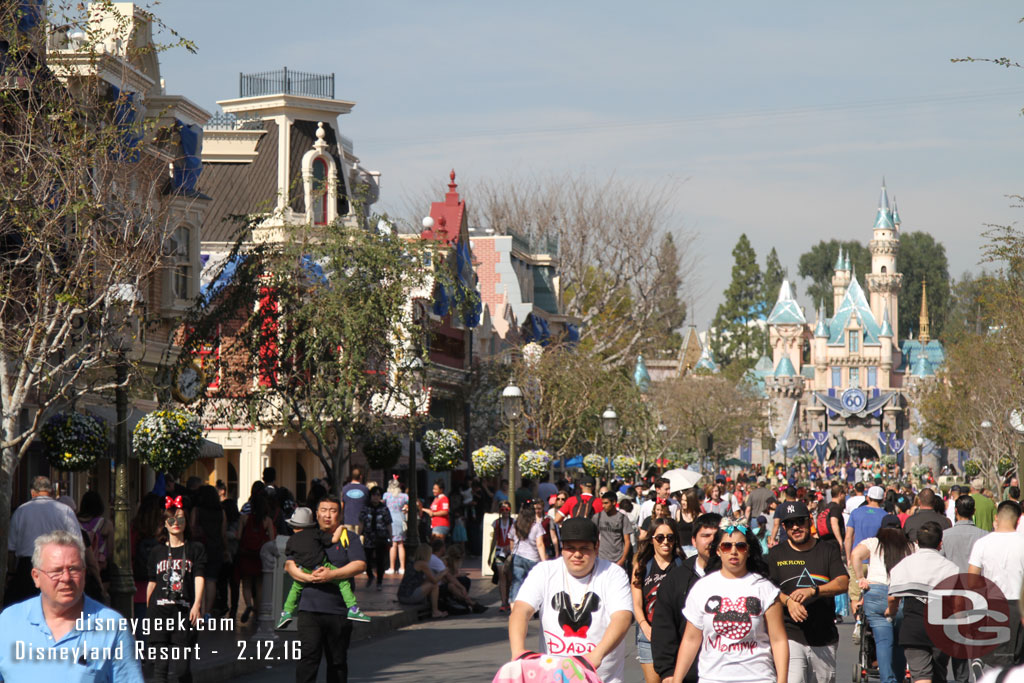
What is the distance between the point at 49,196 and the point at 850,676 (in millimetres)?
8886

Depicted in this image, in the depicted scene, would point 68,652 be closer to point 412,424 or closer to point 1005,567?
point 1005,567

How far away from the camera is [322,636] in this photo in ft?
33.5

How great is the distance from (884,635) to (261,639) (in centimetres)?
668

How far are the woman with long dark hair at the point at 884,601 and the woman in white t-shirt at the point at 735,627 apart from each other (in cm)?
406

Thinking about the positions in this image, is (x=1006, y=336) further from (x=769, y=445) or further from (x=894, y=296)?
(x=894, y=296)

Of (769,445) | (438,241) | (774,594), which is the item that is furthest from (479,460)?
(769,445)

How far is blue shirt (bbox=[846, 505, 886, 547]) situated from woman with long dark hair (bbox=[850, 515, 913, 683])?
4.29 m

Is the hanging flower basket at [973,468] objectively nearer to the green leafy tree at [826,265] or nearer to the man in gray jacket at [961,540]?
the man in gray jacket at [961,540]

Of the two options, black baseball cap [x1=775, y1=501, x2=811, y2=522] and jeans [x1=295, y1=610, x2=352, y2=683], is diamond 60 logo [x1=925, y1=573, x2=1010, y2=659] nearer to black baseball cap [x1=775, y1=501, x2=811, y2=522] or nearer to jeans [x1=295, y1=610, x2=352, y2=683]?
black baseball cap [x1=775, y1=501, x2=811, y2=522]

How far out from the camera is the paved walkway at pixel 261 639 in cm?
1300

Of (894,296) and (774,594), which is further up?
(894,296)

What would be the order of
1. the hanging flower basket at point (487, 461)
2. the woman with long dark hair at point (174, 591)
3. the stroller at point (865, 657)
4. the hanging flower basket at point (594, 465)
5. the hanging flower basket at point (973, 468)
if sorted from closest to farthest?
the woman with long dark hair at point (174, 591)
the stroller at point (865, 657)
the hanging flower basket at point (487, 461)
the hanging flower basket at point (594, 465)
the hanging flower basket at point (973, 468)

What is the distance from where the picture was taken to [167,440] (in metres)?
17.2

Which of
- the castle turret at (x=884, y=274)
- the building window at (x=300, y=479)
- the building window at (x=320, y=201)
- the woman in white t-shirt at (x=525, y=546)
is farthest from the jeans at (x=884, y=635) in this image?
the castle turret at (x=884, y=274)
